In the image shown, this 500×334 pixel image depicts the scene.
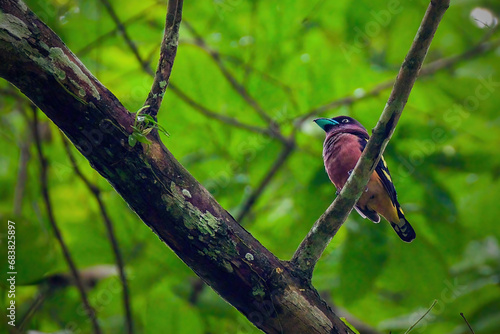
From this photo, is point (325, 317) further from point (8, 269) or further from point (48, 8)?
point (48, 8)

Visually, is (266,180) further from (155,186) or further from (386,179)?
(155,186)

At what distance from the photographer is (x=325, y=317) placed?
2.56 meters

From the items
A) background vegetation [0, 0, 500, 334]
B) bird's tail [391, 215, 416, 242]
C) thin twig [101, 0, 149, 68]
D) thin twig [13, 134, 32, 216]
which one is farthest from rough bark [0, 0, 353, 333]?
thin twig [13, 134, 32, 216]

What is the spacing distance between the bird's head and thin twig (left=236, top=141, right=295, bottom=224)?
0.38 metres

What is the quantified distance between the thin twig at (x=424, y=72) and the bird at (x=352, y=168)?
6.0 inches

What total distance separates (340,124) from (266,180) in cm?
84

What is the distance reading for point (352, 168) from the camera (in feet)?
14.0

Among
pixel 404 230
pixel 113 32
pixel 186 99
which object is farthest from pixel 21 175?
pixel 404 230

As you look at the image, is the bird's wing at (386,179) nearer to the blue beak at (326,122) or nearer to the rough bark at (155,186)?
the blue beak at (326,122)

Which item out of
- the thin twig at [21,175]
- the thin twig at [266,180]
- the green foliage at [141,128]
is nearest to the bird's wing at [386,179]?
the thin twig at [266,180]

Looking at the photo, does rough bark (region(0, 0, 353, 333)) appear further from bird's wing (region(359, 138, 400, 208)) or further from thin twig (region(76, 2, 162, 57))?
thin twig (region(76, 2, 162, 57))

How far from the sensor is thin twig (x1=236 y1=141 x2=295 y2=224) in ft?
15.4

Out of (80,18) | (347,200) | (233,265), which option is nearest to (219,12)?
(80,18)

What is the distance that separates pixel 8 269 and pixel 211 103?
2.20 meters
